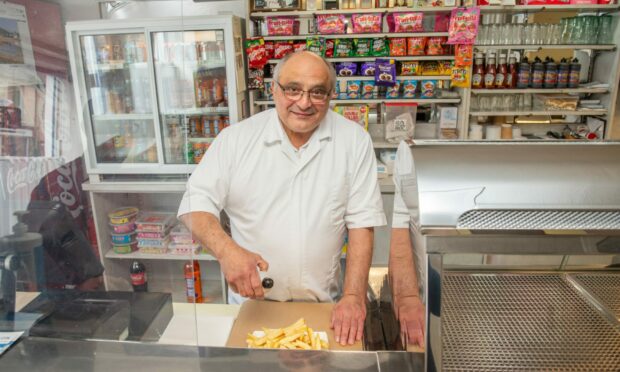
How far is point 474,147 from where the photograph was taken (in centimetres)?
90

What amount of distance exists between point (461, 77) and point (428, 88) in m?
0.26

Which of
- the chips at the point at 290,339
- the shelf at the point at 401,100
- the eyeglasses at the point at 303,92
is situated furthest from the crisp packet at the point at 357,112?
the chips at the point at 290,339

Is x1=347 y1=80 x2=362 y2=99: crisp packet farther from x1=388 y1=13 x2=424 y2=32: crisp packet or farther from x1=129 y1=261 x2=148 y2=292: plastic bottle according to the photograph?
x1=129 y1=261 x2=148 y2=292: plastic bottle

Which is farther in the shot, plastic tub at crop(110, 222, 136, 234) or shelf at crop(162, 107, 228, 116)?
shelf at crop(162, 107, 228, 116)

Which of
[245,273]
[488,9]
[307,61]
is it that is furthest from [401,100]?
[245,273]

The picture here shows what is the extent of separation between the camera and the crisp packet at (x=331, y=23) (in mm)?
3355

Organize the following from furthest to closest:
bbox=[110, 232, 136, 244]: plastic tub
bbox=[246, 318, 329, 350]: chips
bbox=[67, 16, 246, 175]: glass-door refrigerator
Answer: bbox=[67, 16, 246, 175]: glass-door refrigerator, bbox=[110, 232, 136, 244]: plastic tub, bbox=[246, 318, 329, 350]: chips

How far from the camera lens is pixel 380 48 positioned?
3.40 metres

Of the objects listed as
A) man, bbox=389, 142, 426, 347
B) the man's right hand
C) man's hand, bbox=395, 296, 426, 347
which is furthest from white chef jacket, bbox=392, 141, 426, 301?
the man's right hand

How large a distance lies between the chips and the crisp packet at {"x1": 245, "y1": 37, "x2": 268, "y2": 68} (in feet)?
8.78

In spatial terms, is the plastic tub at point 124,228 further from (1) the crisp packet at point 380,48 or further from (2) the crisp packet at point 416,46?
(2) the crisp packet at point 416,46

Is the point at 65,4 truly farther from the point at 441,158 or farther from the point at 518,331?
the point at 518,331

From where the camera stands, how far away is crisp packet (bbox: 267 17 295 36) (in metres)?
3.40

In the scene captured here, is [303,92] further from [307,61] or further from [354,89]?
[354,89]
